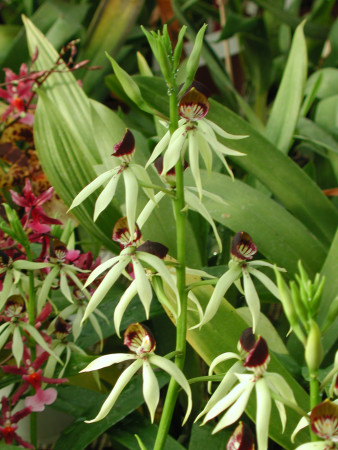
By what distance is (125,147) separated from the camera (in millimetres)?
343

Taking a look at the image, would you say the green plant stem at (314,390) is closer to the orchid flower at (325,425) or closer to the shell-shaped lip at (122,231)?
the orchid flower at (325,425)

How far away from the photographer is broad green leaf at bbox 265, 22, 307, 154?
30.2 inches

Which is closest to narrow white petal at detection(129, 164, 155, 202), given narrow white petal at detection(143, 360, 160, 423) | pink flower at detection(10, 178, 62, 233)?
narrow white petal at detection(143, 360, 160, 423)

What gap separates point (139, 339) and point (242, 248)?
0.08m

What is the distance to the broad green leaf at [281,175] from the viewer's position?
2.20 ft

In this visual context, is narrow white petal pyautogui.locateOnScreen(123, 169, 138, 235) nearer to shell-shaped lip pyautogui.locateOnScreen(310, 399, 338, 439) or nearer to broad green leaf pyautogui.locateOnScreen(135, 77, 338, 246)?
shell-shaped lip pyautogui.locateOnScreen(310, 399, 338, 439)

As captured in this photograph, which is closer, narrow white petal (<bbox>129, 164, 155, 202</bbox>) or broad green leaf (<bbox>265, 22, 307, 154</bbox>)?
narrow white petal (<bbox>129, 164, 155, 202</bbox>)

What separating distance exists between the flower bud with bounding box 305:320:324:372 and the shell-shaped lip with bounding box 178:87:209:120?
14cm

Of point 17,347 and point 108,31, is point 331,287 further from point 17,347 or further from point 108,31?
point 108,31

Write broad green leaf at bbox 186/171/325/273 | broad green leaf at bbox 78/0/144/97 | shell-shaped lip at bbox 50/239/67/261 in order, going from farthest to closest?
1. broad green leaf at bbox 78/0/144/97
2. broad green leaf at bbox 186/171/325/273
3. shell-shaped lip at bbox 50/239/67/261

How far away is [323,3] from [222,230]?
78 centimetres

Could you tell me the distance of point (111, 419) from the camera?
52 centimetres

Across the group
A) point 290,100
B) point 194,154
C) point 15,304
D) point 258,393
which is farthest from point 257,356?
point 290,100

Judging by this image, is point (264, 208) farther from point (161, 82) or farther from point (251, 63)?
point (251, 63)
